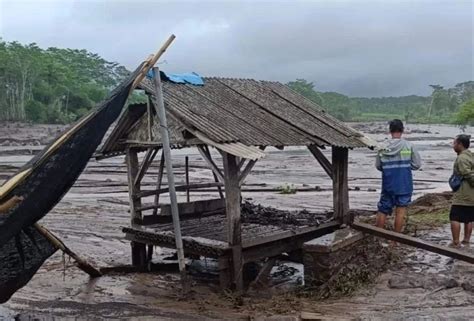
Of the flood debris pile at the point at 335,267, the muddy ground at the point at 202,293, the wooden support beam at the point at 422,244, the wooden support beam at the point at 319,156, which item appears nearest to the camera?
the muddy ground at the point at 202,293

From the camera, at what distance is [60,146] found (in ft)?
19.4

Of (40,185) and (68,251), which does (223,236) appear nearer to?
(68,251)

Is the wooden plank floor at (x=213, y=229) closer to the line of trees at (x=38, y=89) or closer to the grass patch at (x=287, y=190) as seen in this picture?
the grass patch at (x=287, y=190)

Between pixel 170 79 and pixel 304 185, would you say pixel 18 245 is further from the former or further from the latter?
pixel 304 185

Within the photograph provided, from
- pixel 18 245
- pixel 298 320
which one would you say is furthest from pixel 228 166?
pixel 18 245

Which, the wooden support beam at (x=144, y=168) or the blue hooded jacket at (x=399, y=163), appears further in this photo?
the wooden support beam at (x=144, y=168)

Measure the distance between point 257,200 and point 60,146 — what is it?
519 inches

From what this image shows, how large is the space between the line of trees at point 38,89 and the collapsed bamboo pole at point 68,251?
4650 cm

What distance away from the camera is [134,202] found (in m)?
9.61

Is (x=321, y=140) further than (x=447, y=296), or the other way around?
(x=321, y=140)

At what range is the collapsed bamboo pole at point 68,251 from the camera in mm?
7449

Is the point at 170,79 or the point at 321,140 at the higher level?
the point at 170,79

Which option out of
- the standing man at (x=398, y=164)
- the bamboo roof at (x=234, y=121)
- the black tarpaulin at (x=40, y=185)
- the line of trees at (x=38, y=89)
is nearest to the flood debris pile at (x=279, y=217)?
the standing man at (x=398, y=164)

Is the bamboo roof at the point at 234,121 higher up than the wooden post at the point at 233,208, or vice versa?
the bamboo roof at the point at 234,121
